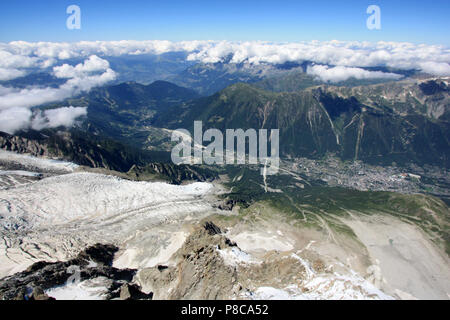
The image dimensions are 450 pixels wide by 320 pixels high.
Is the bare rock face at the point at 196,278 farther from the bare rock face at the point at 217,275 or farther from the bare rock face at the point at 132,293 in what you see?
the bare rock face at the point at 132,293

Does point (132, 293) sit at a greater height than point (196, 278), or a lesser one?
lesser

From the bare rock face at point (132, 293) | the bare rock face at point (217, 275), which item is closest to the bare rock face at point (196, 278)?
the bare rock face at point (217, 275)

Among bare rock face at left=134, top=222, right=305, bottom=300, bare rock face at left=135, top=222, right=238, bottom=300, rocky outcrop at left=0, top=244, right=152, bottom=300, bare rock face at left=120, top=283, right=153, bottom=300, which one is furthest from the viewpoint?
bare rock face at left=120, top=283, right=153, bottom=300

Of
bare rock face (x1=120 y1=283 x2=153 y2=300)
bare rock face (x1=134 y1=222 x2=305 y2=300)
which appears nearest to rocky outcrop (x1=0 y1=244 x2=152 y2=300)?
bare rock face (x1=120 y1=283 x2=153 y2=300)

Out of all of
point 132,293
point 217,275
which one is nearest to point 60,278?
point 132,293

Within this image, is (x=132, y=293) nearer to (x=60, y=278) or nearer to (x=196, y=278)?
(x=196, y=278)

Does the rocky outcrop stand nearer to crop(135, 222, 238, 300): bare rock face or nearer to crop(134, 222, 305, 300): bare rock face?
crop(135, 222, 238, 300): bare rock face

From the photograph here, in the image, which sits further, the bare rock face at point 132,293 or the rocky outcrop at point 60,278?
the bare rock face at point 132,293

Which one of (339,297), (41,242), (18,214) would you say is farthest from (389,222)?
(18,214)
